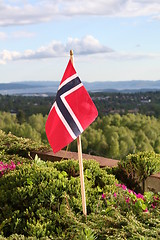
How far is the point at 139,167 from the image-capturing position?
4.13 metres

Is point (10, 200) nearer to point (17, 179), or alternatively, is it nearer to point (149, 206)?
point (17, 179)

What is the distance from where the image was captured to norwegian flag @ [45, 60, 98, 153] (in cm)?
289

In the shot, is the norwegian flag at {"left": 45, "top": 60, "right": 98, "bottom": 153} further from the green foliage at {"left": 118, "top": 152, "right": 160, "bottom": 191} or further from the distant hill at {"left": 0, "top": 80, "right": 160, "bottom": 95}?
the distant hill at {"left": 0, "top": 80, "right": 160, "bottom": 95}

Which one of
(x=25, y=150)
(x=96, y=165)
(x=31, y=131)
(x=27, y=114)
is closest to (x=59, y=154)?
(x=25, y=150)

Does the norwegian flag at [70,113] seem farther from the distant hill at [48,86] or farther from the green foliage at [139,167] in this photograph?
the distant hill at [48,86]

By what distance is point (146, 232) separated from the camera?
2.55 meters

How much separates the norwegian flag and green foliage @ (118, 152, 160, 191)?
4.76 feet

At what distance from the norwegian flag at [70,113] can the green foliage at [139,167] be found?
145cm

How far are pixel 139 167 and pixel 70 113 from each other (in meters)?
1.56

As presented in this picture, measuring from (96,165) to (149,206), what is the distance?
42.4 inches

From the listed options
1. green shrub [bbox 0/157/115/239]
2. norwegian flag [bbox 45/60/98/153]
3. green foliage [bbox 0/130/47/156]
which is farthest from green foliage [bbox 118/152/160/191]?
green foliage [bbox 0/130/47/156]

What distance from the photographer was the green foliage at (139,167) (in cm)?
411

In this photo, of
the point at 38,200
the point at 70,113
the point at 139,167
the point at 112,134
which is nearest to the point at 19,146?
the point at 139,167

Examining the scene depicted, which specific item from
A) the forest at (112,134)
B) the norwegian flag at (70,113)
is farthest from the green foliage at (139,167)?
the forest at (112,134)
